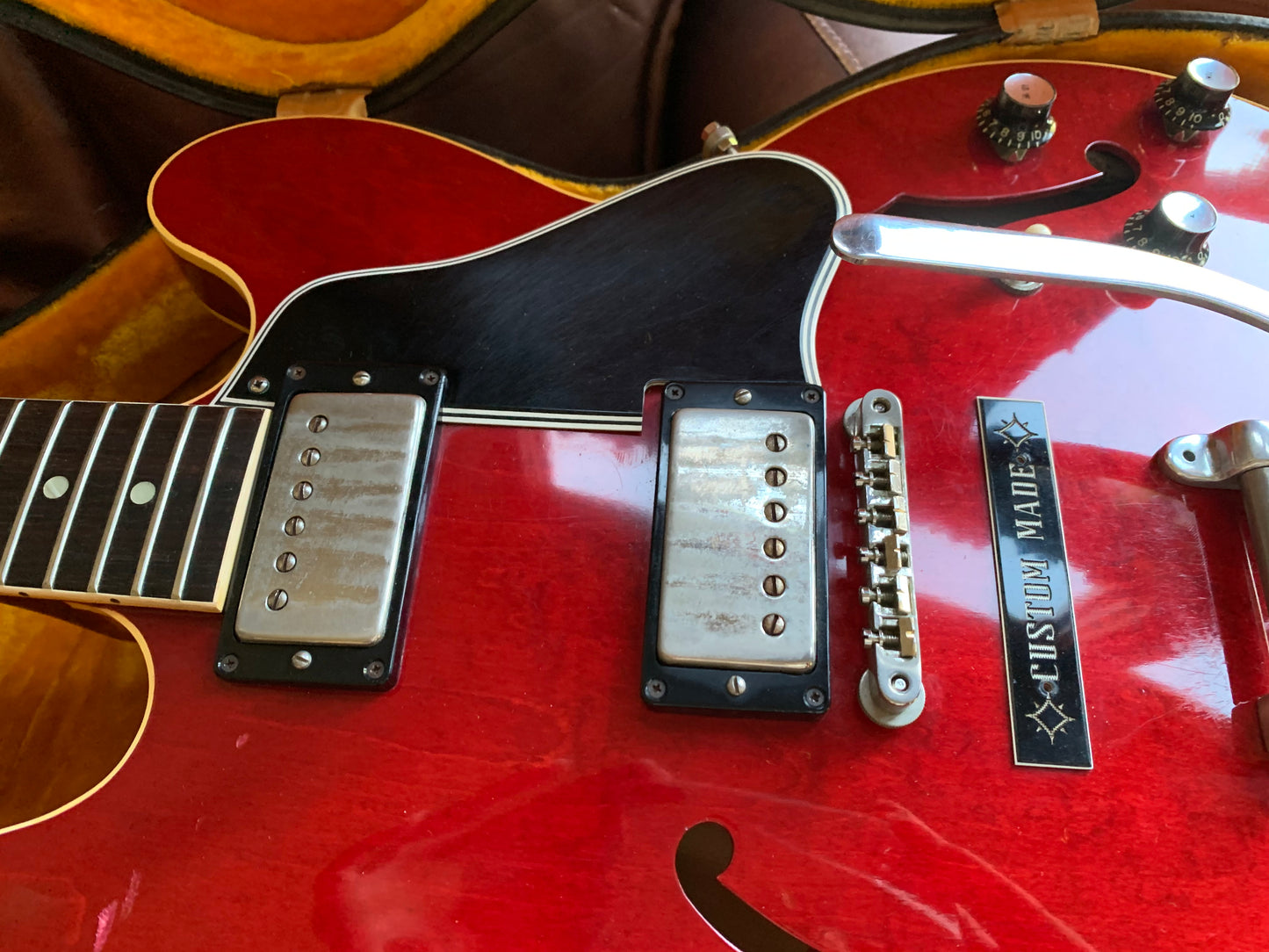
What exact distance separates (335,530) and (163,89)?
556 millimetres

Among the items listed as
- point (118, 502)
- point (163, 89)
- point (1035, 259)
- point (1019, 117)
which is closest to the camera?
point (1035, 259)

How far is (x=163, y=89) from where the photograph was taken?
813mm

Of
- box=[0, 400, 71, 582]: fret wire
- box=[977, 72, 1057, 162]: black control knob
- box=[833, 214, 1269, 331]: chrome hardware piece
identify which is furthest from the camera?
box=[977, 72, 1057, 162]: black control knob

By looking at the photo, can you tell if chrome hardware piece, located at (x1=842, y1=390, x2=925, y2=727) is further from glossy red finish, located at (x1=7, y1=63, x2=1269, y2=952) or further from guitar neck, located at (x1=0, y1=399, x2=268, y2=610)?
guitar neck, located at (x1=0, y1=399, x2=268, y2=610)

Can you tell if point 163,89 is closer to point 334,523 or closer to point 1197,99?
point 334,523

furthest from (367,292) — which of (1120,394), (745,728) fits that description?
(1120,394)

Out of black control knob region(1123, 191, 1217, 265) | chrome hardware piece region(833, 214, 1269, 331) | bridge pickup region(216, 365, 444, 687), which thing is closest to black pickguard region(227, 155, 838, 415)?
bridge pickup region(216, 365, 444, 687)

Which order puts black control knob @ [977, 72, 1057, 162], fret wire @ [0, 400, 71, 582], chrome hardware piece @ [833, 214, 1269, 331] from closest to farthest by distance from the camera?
chrome hardware piece @ [833, 214, 1269, 331], fret wire @ [0, 400, 71, 582], black control knob @ [977, 72, 1057, 162]

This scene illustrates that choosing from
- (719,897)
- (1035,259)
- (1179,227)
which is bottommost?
(719,897)

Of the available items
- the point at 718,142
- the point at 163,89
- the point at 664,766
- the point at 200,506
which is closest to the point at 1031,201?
the point at 718,142

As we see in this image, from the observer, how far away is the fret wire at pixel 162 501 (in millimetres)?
563

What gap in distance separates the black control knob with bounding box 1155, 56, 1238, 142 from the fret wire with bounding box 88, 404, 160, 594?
88cm

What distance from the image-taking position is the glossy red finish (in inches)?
19.0

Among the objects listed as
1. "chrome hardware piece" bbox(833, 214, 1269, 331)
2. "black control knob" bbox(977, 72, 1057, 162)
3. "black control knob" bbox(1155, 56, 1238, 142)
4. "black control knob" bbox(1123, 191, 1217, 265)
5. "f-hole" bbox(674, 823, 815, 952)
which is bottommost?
"f-hole" bbox(674, 823, 815, 952)
